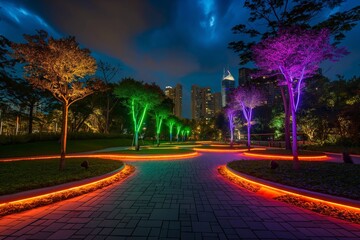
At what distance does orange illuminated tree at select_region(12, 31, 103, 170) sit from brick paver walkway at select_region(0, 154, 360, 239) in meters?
5.45

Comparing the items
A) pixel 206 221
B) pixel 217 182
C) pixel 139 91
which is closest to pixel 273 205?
pixel 206 221

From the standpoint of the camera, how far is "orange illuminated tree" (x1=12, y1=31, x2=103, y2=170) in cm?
896

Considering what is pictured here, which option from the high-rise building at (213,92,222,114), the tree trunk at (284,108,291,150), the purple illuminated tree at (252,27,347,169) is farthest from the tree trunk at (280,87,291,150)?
the high-rise building at (213,92,222,114)

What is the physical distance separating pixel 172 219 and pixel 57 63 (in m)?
9.16

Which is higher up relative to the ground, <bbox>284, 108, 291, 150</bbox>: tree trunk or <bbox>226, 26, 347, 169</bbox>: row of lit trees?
<bbox>226, 26, 347, 169</bbox>: row of lit trees

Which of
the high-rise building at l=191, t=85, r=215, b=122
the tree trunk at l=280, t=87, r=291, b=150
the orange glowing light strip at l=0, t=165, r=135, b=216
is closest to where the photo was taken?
the orange glowing light strip at l=0, t=165, r=135, b=216

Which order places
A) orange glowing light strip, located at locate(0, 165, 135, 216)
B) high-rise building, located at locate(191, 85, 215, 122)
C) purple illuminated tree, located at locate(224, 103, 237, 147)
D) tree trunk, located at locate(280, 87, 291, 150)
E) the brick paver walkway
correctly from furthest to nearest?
high-rise building, located at locate(191, 85, 215, 122) → purple illuminated tree, located at locate(224, 103, 237, 147) → tree trunk, located at locate(280, 87, 291, 150) → orange glowing light strip, located at locate(0, 165, 135, 216) → the brick paver walkway

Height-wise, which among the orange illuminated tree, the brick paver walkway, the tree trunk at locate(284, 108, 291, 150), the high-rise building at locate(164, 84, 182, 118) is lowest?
the brick paver walkway

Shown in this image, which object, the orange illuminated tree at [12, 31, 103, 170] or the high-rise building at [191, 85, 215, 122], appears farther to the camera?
the high-rise building at [191, 85, 215, 122]

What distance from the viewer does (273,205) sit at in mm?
5465

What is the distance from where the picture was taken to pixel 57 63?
9219 mm

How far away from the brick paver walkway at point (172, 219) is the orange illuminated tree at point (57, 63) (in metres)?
Result: 5.45

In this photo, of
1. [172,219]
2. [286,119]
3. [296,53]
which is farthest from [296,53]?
[172,219]

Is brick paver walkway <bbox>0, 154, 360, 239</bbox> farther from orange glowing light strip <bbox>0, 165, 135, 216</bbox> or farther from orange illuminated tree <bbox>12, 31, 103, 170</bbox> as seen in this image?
orange illuminated tree <bbox>12, 31, 103, 170</bbox>
